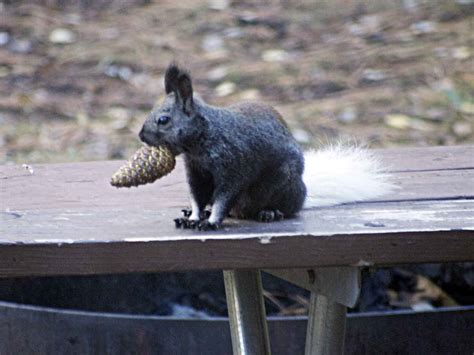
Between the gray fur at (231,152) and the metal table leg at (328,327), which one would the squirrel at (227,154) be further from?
the metal table leg at (328,327)

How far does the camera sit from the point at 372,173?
262cm

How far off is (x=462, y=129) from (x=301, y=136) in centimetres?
84

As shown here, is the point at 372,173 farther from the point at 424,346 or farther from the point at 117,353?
the point at 117,353

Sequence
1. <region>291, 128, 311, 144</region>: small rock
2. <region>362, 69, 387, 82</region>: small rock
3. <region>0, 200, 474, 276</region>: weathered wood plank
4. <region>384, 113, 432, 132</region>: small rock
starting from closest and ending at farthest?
<region>0, 200, 474, 276</region>: weathered wood plank < <region>291, 128, 311, 144</region>: small rock < <region>384, 113, 432, 132</region>: small rock < <region>362, 69, 387, 82</region>: small rock

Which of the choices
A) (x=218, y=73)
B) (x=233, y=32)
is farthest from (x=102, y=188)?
(x=233, y=32)

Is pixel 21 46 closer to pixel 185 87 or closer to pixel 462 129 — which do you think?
pixel 462 129

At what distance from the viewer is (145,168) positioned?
6.82 ft

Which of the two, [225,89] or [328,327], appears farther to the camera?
[225,89]

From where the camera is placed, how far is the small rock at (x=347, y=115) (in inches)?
217

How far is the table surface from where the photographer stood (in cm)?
192

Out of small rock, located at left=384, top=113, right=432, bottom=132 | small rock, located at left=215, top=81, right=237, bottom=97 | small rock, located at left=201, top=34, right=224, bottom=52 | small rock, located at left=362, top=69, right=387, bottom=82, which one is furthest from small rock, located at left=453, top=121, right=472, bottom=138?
small rock, located at left=201, top=34, right=224, bottom=52

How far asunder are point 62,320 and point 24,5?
471 cm

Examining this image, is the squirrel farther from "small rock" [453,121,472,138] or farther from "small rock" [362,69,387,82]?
"small rock" [362,69,387,82]

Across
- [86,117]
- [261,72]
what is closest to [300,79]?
[261,72]
